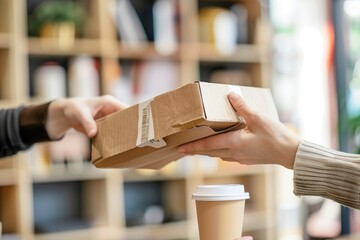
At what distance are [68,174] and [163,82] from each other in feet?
2.79

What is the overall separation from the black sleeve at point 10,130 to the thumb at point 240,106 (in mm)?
846

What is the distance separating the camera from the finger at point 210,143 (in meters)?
1.32

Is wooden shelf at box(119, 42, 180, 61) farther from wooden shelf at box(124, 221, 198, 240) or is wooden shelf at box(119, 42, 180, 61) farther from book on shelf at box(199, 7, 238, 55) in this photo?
wooden shelf at box(124, 221, 198, 240)

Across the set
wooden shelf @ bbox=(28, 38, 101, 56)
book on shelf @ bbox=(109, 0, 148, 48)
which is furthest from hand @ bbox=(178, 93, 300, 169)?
book on shelf @ bbox=(109, 0, 148, 48)

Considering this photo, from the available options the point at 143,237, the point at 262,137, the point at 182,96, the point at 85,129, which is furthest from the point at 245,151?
the point at 143,237

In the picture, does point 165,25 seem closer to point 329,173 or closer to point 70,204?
point 70,204

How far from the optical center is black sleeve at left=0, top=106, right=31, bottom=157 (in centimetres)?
184

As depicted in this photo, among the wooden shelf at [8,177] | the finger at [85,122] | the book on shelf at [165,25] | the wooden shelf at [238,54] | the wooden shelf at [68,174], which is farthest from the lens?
the wooden shelf at [238,54]

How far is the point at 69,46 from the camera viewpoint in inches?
127

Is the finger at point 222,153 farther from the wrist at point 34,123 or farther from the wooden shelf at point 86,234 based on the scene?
the wooden shelf at point 86,234

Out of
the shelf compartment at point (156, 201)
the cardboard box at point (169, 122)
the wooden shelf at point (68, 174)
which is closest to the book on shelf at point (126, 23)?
the wooden shelf at point (68, 174)

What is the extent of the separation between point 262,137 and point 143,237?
2.12m

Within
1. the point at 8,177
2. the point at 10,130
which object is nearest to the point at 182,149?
the point at 10,130

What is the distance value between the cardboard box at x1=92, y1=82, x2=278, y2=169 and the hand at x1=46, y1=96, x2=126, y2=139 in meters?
0.16
